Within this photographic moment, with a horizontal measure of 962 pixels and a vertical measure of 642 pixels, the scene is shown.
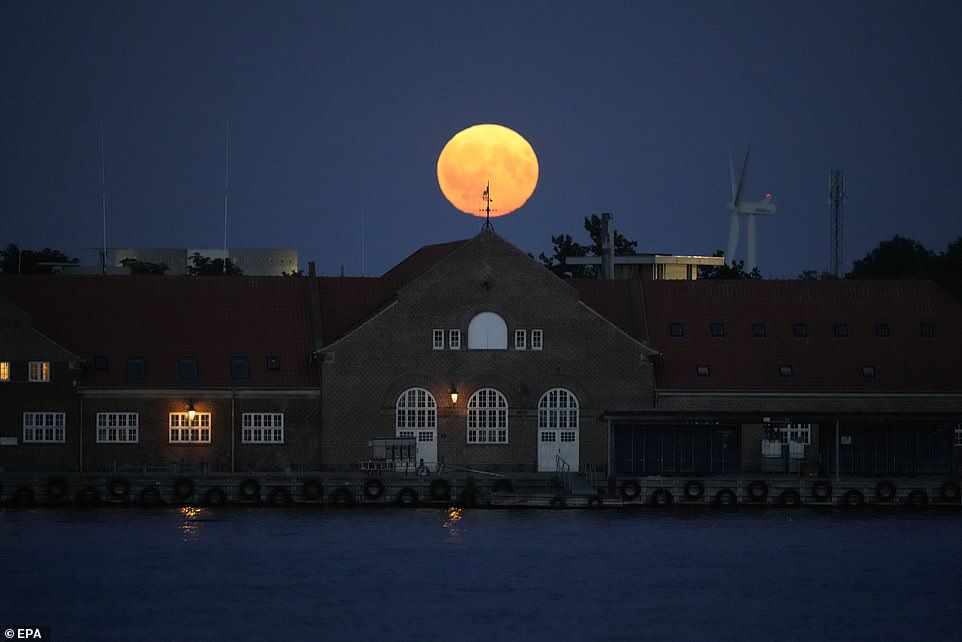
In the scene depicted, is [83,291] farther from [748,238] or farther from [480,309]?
[748,238]

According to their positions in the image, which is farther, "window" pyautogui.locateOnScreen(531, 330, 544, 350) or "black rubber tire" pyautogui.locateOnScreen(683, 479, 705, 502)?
"window" pyautogui.locateOnScreen(531, 330, 544, 350)

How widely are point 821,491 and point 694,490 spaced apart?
5306 mm

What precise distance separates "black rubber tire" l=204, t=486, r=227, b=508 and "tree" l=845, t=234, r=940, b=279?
3001 inches

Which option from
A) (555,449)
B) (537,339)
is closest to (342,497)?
(555,449)

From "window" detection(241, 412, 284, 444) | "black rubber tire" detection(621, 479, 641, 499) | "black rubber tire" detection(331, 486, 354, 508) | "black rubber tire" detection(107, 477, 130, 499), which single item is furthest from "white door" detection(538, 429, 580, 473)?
"black rubber tire" detection(107, 477, 130, 499)

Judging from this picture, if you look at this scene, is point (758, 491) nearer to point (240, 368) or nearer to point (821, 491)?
point (821, 491)

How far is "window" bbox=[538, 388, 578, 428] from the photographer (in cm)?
9812

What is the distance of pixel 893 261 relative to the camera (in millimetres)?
171500

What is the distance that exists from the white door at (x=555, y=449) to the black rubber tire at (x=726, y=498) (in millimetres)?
7203

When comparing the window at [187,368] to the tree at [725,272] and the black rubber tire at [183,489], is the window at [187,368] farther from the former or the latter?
the tree at [725,272]

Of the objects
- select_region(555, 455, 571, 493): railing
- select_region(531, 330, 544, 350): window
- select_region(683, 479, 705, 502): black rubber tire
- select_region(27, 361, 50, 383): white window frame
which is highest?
select_region(531, 330, 544, 350): window

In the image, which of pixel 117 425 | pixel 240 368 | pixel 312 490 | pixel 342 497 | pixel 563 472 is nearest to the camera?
pixel 342 497

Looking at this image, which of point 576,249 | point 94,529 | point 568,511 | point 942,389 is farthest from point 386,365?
point 576,249

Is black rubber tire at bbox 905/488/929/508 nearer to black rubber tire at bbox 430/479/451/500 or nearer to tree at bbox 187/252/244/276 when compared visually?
black rubber tire at bbox 430/479/451/500
